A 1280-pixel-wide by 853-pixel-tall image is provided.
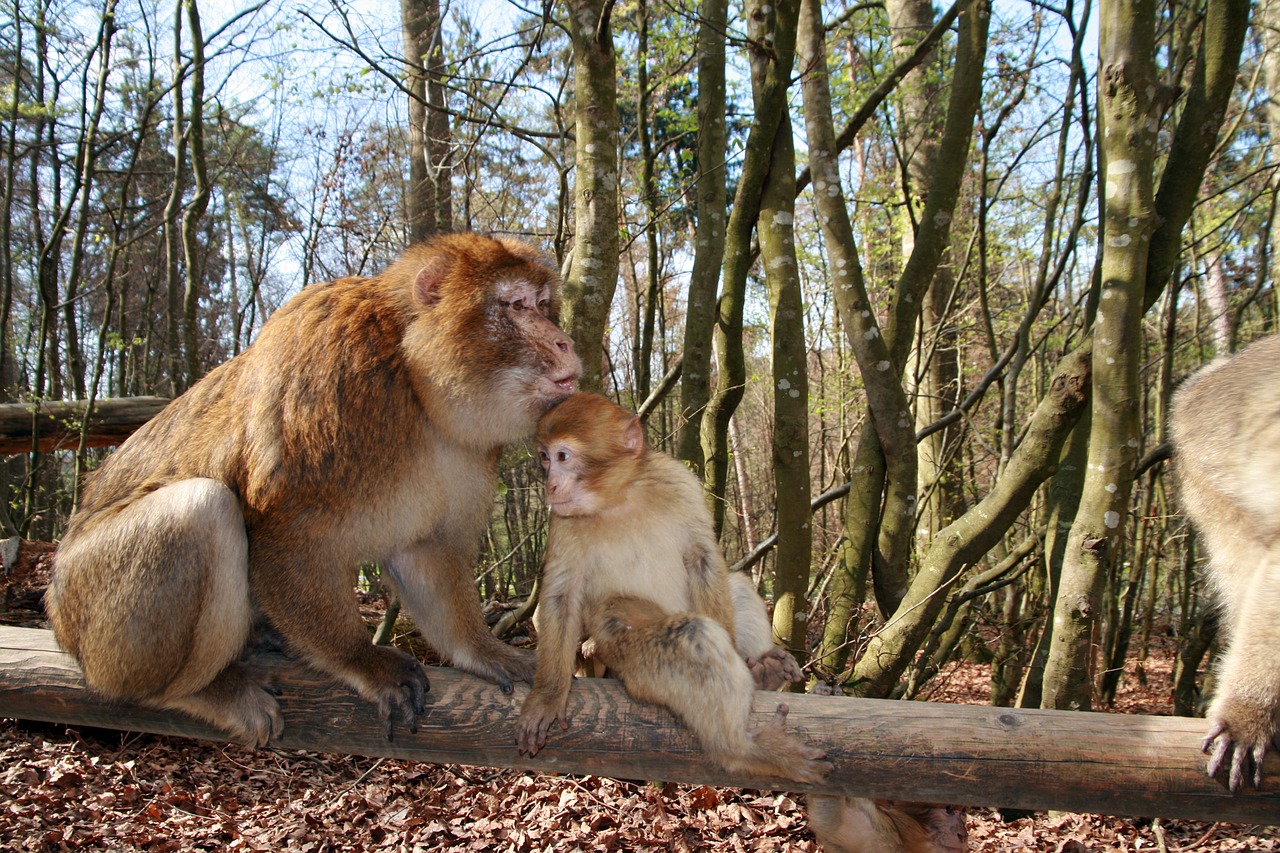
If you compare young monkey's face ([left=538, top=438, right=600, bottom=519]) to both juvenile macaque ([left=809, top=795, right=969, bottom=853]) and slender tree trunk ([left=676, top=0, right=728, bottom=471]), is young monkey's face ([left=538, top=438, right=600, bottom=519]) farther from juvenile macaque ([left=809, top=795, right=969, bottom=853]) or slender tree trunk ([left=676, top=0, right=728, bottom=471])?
slender tree trunk ([left=676, top=0, right=728, bottom=471])

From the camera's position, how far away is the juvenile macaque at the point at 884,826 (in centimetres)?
332

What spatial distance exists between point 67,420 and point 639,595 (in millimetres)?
7064

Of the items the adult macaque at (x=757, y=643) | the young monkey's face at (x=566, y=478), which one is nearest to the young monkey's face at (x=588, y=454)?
the young monkey's face at (x=566, y=478)

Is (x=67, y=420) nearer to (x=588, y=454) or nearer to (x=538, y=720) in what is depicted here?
(x=588, y=454)

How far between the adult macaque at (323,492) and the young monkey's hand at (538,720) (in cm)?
41

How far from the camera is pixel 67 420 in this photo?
8.08m

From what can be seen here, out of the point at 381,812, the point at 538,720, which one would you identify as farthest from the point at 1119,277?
the point at 381,812

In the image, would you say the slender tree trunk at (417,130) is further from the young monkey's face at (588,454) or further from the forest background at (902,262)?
the young monkey's face at (588,454)

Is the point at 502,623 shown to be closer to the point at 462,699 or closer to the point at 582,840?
the point at 582,840

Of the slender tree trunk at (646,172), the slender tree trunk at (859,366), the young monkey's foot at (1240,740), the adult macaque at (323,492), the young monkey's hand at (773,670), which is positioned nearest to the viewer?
the young monkey's foot at (1240,740)

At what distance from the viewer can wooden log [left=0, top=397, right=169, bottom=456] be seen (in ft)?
26.8

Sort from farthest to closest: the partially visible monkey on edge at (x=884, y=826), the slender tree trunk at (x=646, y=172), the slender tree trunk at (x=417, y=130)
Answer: the slender tree trunk at (x=417, y=130) → the slender tree trunk at (x=646, y=172) → the partially visible monkey on edge at (x=884, y=826)

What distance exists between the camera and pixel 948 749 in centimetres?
278

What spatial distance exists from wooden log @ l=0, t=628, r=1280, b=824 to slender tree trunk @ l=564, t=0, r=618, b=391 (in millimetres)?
2015
